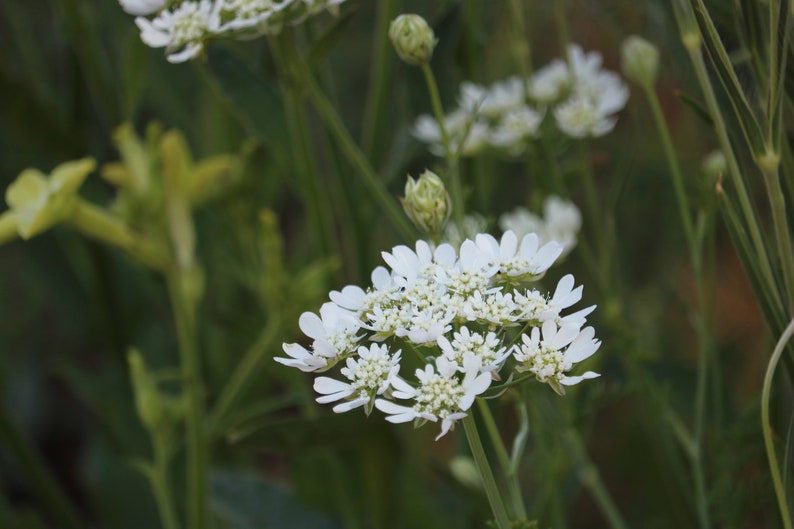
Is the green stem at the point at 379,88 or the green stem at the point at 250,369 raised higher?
the green stem at the point at 379,88

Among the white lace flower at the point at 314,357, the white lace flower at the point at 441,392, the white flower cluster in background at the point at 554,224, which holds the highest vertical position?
the white flower cluster in background at the point at 554,224

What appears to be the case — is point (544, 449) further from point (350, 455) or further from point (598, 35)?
point (598, 35)

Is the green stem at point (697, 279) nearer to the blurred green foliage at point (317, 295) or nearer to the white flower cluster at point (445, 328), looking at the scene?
the blurred green foliage at point (317, 295)

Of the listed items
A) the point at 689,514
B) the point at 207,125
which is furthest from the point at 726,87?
the point at 207,125

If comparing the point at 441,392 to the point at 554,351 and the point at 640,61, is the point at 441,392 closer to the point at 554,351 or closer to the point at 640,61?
the point at 554,351

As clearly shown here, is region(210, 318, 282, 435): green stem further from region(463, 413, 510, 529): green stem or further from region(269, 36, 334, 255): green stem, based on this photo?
region(463, 413, 510, 529): green stem

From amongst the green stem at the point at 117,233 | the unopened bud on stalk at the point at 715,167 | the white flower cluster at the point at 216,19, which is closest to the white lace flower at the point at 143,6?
the white flower cluster at the point at 216,19

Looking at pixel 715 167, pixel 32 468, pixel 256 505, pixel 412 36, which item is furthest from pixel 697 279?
pixel 32 468
